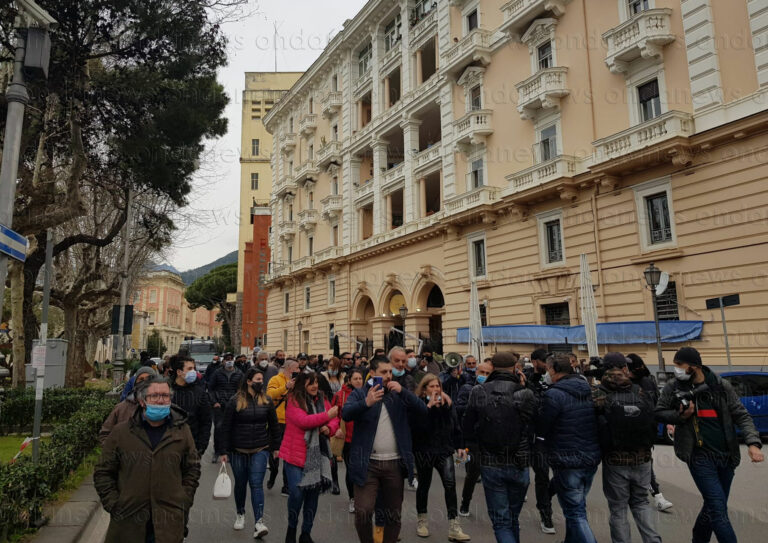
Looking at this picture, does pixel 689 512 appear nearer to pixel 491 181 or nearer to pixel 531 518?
pixel 531 518

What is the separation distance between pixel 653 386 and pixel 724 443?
2.38 meters

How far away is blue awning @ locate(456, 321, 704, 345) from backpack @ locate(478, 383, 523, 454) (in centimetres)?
1122

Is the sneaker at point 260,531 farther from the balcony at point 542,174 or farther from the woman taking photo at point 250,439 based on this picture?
the balcony at point 542,174

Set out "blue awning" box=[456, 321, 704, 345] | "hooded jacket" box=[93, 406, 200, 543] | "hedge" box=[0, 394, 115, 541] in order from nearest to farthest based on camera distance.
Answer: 1. "hooded jacket" box=[93, 406, 200, 543]
2. "hedge" box=[0, 394, 115, 541]
3. "blue awning" box=[456, 321, 704, 345]

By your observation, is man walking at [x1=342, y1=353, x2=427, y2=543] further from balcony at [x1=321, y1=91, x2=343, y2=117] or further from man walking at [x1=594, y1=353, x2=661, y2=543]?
balcony at [x1=321, y1=91, x2=343, y2=117]

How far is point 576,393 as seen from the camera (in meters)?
4.88

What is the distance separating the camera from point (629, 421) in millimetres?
4707

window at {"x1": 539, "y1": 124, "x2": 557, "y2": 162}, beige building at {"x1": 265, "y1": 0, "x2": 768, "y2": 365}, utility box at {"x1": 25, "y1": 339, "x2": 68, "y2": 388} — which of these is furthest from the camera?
window at {"x1": 539, "y1": 124, "x2": 557, "y2": 162}

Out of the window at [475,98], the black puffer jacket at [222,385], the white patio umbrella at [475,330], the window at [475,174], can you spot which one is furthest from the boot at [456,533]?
the window at [475,98]

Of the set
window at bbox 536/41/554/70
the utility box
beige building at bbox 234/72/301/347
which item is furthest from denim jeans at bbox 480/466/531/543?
beige building at bbox 234/72/301/347

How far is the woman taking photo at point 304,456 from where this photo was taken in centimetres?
553

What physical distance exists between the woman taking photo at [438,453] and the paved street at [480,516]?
19 cm

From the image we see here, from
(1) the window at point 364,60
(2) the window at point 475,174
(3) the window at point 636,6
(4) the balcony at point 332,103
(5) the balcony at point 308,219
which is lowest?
(2) the window at point 475,174

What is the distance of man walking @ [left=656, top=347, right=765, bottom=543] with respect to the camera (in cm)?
473
